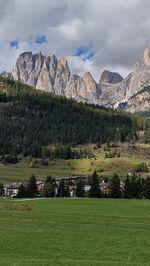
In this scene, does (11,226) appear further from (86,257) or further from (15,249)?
(86,257)

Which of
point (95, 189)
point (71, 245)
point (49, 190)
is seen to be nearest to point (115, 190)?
point (95, 189)

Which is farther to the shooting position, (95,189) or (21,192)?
(95,189)

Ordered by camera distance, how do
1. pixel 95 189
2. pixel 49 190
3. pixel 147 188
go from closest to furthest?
pixel 147 188, pixel 95 189, pixel 49 190

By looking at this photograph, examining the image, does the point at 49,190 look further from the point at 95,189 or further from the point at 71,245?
the point at 71,245

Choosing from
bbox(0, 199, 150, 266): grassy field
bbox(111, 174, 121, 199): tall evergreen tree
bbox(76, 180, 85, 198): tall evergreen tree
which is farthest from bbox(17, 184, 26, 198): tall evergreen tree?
bbox(0, 199, 150, 266): grassy field

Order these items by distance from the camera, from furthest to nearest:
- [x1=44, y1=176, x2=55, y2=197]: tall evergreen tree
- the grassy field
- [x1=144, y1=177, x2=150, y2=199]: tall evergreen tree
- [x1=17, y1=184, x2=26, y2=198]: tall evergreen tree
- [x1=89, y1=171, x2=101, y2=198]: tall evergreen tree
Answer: [x1=44, y1=176, x2=55, y2=197]: tall evergreen tree
[x1=89, y1=171, x2=101, y2=198]: tall evergreen tree
[x1=144, y1=177, x2=150, y2=199]: tall evergreen tree
[x1=17, y1=184, x2=26, y2=198]: tall evergreen tree
the grassy field

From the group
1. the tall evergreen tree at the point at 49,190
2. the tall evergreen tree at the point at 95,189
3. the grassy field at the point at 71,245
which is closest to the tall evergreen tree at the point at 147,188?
the tall evergreen tree at the point at 95,189

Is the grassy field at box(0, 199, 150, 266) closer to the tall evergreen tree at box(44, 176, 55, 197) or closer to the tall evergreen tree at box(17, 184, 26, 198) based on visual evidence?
the tall evergreen tree at box(17, 184, 26, 198)

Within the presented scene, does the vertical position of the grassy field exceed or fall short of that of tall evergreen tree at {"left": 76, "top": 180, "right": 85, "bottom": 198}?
it exceeds it

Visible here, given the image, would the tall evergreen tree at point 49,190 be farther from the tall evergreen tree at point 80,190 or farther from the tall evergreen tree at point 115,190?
the tall evergreen tree at point 115,190

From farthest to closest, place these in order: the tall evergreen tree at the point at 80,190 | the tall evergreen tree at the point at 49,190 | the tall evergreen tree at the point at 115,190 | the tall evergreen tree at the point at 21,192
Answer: the tall evergreen tree at the point at 49,190, the tall evergreen tree at the point at 80,190, the tall evergreen tree at the point at 115,190, the tall evergreen tree at the point at 21,192

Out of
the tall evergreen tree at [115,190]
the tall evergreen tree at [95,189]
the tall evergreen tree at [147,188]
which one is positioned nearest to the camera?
the tall evergreen tree at [147,188]

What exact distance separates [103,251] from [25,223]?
19.5m

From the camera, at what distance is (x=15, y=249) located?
31.5 m
